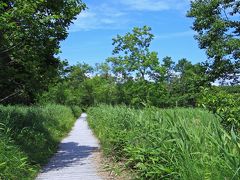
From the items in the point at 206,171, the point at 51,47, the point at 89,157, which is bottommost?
the point at 89,157

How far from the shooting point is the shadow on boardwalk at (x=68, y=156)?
10.6 meters

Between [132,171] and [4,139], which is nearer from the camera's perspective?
[132,171]

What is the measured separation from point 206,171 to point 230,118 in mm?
2173

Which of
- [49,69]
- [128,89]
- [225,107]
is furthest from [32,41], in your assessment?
[128,89]

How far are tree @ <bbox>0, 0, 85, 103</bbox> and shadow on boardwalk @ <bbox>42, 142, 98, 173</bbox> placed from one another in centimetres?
233

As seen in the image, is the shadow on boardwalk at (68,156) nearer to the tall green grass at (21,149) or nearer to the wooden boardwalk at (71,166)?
the wooden boardwalk at (71,166)

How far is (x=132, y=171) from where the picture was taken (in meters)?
8.12

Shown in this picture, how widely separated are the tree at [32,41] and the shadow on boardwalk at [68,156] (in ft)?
7.63

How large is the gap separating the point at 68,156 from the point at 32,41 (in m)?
3.84

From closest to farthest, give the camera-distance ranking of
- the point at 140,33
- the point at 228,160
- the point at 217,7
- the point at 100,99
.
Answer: the point at 228,160 < the point at 217,7 < the point at 140,33 < the point at 100,99

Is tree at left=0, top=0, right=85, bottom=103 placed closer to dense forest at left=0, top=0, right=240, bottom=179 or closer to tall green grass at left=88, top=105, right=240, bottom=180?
dense forest at left=0, top=0, right=240, bottom=179

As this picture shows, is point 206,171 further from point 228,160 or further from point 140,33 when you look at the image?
point 140,33

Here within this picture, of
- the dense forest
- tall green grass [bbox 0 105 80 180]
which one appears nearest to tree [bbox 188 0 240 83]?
the dense forest

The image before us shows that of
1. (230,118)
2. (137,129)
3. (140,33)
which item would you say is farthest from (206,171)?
(140,33)
